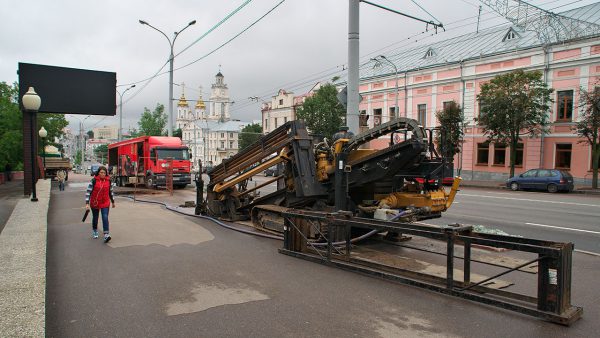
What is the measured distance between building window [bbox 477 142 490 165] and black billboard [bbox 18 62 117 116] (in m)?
27.0

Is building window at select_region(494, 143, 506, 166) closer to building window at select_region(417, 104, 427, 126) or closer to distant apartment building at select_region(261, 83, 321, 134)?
building window at select_region(417, 104, 427, 126)

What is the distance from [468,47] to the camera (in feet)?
124

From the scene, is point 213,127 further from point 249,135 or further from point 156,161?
point 156,161

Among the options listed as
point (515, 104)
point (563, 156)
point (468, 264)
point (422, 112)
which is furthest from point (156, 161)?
point (563, 156)

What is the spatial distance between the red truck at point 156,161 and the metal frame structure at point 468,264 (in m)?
17.7

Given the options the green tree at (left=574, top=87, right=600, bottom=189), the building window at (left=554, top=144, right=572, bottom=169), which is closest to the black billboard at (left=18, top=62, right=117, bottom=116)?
the green tree at (left=574, top=87, right=600, bottom=189)

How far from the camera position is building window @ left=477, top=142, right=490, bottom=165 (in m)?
34.1

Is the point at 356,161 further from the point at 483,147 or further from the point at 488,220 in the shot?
the point at 483,147

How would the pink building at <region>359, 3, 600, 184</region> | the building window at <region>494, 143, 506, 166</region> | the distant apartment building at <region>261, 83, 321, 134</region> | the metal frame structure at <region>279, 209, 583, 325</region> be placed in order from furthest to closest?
the distant apartment building at <region>261, 83, 321, 134</region>, the building window at <region>494, 143, 506, 166</region>, the pink building at <region>359, 3, 600, 184</region>, the metal frame structure at <region>279, 209, 583, 325</region>

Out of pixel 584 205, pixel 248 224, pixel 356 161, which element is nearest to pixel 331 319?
pixel 356 161

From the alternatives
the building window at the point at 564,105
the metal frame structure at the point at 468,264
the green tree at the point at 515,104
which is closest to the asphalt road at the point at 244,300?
the metal frame structure at the point at 468,264

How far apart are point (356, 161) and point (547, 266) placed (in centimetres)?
392

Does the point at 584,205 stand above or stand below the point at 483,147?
below

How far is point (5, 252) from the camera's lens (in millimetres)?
6254
